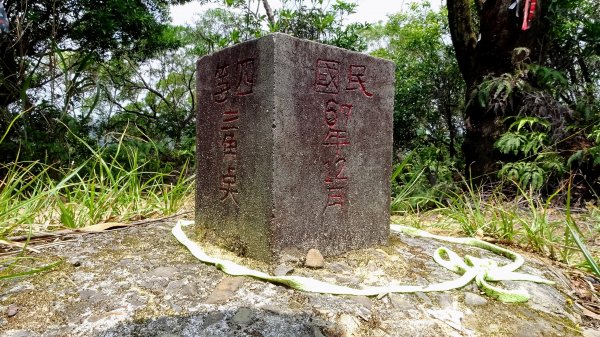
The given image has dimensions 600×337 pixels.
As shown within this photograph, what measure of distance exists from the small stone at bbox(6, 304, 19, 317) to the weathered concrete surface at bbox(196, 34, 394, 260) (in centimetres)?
84

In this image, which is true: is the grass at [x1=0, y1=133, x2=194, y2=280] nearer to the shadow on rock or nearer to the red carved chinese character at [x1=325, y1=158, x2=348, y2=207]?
the shadow on rock

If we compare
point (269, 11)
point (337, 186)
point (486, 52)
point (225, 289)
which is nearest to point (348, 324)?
point (225, 289)

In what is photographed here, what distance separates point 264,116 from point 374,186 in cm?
68

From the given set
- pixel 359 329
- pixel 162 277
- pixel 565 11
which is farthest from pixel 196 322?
pixel 565 11

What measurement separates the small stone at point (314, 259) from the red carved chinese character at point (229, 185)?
401 millimetres

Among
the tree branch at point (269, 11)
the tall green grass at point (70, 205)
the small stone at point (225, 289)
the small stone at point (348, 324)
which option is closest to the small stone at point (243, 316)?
the small stone at point (225, 289)

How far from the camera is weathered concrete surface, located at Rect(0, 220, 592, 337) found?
1231mm

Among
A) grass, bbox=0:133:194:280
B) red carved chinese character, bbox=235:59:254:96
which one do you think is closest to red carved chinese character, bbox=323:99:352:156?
red carved chinese character, bbox=235:59:254:96

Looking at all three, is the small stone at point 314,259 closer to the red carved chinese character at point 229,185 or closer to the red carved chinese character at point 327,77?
the red carved chinese character at point 229,185

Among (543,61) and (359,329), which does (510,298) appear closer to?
(359,329)

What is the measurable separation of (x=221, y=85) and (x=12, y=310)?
1.17 metres

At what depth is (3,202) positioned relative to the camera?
1985mm

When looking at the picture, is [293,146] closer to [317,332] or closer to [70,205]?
[317,332]

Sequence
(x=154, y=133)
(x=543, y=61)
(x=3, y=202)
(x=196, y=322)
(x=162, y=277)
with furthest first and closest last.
A: (x=154, y=133)
(x=543, y=61)
(x=3, y=202)
(x=162, y=277)
(x=196, y=322)
